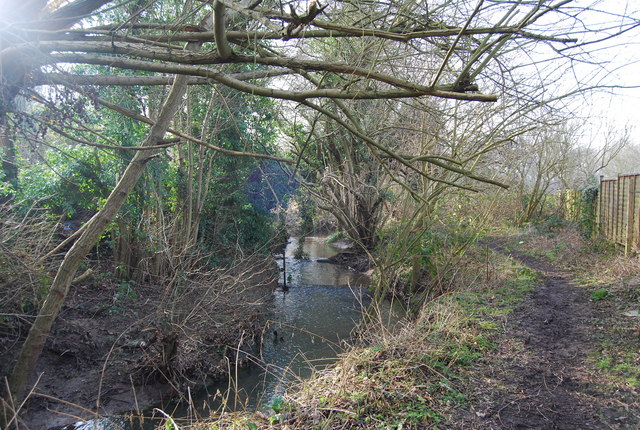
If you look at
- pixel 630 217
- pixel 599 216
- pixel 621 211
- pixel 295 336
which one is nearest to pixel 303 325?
pixel 295 336

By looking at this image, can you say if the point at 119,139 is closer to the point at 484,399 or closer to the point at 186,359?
the point at 186,359

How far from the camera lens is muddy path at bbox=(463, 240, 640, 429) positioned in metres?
3.64

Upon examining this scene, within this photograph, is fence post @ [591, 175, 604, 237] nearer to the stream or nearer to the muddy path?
the muddy path

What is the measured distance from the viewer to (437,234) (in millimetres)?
9234

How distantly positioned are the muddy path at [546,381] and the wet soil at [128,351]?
10.3 feet

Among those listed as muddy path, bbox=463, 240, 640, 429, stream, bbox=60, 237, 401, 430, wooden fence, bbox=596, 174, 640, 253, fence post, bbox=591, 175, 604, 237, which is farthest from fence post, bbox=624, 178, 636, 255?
stream, bbox=60, 237, 401, 430

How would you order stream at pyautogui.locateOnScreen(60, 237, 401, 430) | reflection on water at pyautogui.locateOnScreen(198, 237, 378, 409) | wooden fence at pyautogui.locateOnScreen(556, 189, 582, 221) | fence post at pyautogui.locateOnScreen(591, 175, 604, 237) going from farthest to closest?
wooden fence at pyautogui.locateOnScreen(556, 189, 582, 221)
fence post at pyautogui.locateOnScreen(591, 175, 604, 237)
reflection on water at pyautogui.locateOnScreen(198, 237, 378, 409)
stream at pyautogui.locateOnScreen(60, 237, 401, 430)

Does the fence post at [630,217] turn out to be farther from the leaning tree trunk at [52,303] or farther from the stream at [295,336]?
the leaning tree trunk at [52,303]

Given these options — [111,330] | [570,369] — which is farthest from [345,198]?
[570,369]

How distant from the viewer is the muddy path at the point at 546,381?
364 centimetres

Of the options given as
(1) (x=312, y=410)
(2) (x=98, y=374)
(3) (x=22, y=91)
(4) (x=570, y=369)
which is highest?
(3) (x=22, y=91)

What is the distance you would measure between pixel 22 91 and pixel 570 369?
609 centimetres

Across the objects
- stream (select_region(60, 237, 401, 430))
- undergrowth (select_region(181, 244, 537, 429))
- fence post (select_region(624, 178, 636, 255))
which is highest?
fence post (select_region(624, 178, 636, 255))

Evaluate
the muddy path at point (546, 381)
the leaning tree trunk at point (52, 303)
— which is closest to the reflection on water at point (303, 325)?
the muddy path at point (546, 381)
